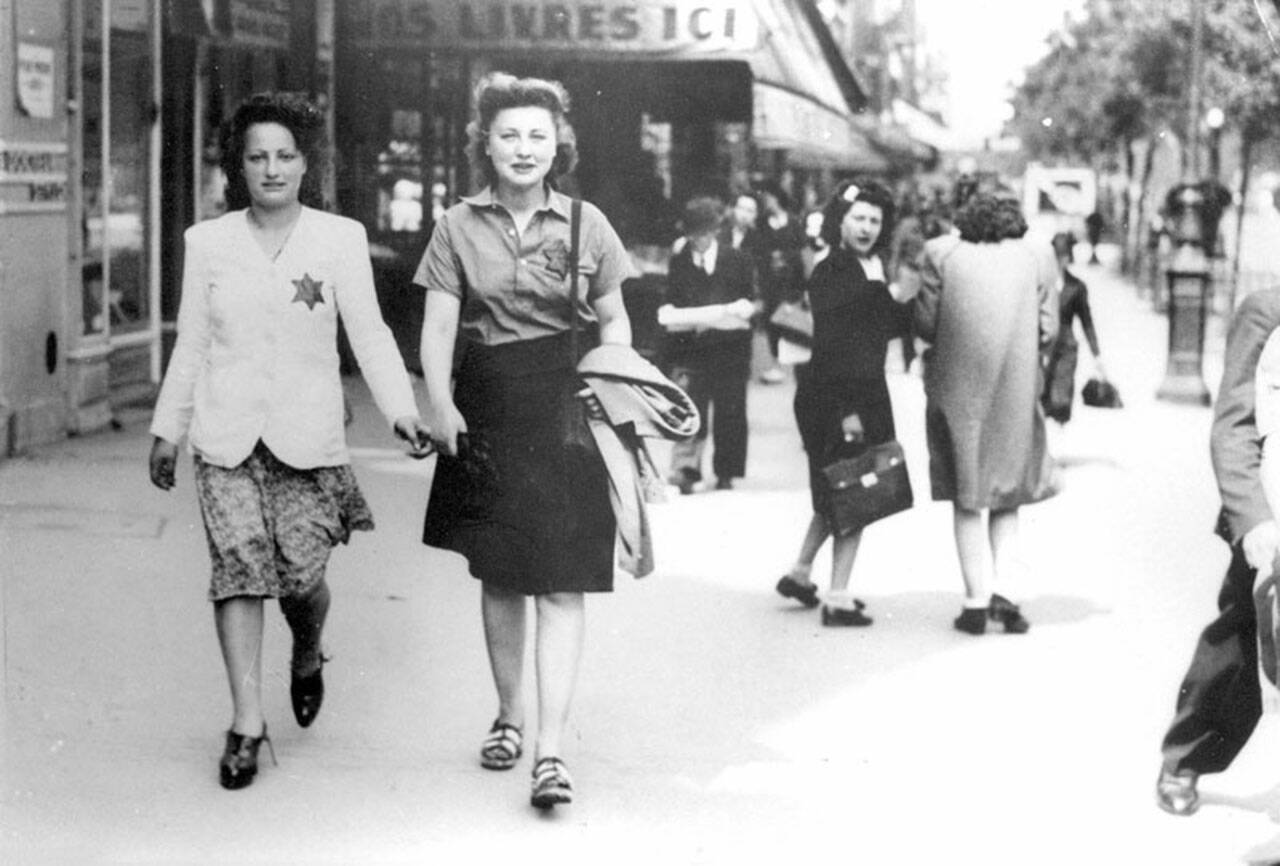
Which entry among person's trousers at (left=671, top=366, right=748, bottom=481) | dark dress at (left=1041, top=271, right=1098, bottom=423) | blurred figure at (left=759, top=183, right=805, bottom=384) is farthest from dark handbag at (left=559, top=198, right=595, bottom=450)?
blurred figure at (left=759, top=183, right=805, bottom=384)

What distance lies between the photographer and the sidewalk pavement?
17.2 ft

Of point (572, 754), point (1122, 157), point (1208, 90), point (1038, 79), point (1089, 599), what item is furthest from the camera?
point (1122, 157)

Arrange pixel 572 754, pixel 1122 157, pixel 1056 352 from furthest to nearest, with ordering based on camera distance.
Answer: pixel 1122 157
pixel 1056 352
pixel 572 754

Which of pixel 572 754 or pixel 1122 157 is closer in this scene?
pixel 572 754

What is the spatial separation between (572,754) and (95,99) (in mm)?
6703

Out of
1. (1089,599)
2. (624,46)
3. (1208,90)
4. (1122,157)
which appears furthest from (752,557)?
(1122,157)

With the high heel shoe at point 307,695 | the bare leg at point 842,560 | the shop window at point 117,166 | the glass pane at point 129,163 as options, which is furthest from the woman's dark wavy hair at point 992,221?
the glass pane at point 129,163

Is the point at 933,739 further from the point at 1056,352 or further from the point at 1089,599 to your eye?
the point at 1056,352

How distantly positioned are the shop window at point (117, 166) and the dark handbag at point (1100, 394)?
5091 millimetres

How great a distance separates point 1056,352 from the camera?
335 inches

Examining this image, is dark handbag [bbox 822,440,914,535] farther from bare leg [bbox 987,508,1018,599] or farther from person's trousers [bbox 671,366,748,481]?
person's trousers [bbox 671,366,748,481]

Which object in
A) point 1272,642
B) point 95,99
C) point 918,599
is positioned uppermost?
point 95,99

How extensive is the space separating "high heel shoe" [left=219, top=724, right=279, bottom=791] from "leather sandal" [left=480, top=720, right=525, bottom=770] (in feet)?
1.89

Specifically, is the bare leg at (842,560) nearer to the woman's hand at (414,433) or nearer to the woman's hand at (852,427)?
the woman's hand at (852,427)
